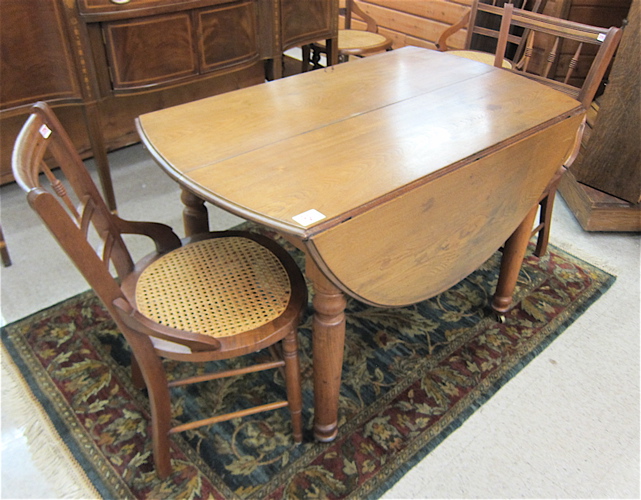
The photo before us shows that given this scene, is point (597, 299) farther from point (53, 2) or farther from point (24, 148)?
point (53, 2)

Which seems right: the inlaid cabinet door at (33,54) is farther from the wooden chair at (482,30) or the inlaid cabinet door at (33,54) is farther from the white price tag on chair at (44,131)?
the wooden chair at (482,30)

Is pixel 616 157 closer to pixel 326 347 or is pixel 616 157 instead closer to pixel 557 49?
pixel 557 49

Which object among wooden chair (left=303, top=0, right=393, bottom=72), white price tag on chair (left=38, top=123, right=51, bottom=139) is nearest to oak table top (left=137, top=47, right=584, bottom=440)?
white price tag on chair (left=38, top=123, right=51, bottom=139)

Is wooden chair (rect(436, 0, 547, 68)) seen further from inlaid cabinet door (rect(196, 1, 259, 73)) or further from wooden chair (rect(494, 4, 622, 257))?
inlaid cabinet door (rect(196, 1, 259, 73))

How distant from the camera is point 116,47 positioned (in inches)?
75.5

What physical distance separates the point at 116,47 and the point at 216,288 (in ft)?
3.97

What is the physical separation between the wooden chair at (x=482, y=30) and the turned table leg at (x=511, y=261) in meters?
0.88

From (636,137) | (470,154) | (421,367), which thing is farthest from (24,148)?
A: (636,137)

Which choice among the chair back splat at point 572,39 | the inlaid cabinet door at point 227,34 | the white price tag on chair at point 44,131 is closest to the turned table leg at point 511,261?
the chair back splat at point 572,39

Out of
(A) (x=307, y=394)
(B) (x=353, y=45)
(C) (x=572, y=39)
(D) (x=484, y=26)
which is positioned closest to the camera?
(A) (x=307, y=394)

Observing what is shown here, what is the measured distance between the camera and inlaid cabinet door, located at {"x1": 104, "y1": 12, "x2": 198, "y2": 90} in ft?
6.28

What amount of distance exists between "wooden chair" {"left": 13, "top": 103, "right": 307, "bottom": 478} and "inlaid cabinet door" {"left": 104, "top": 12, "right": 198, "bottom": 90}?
948mm

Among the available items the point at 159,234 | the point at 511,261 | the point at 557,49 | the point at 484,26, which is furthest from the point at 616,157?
the point at 159,234

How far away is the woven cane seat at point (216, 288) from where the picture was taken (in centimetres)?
114
